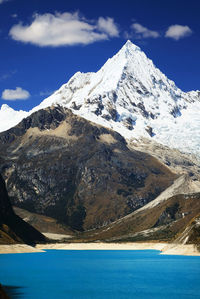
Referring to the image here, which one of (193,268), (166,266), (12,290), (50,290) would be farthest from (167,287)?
(166,266)

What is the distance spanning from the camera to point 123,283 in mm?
124562

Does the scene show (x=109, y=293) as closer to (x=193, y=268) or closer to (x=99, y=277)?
(x=99, y=277)

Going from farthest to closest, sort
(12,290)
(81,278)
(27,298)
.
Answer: (81,278) → (12,290) → (27,298)

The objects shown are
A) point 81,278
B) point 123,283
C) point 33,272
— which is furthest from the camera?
point 33,272

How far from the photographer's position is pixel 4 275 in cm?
14175

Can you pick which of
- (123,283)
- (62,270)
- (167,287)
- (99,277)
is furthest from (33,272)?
(167,287)

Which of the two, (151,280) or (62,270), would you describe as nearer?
(151,280)

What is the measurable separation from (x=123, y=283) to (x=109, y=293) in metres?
17.9

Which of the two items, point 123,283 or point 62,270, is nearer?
point 123,283

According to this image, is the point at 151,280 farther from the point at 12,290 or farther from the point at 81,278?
the point at 12,290

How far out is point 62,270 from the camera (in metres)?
162

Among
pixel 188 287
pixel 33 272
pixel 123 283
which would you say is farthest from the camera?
pixel 33 272

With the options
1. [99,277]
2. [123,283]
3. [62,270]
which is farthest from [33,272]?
[123,283]

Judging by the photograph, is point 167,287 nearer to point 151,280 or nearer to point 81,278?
point 151,280
